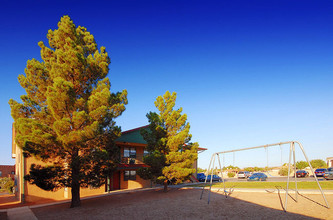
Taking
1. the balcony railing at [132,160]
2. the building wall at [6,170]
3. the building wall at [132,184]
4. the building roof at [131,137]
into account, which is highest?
the building roof at [131,137]

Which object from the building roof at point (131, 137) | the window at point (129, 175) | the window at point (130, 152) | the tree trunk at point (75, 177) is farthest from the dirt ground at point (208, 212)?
the window at point (130, 152)

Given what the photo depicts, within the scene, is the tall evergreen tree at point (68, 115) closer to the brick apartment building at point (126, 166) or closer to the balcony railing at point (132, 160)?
the brick apartment building at point (126, 166)

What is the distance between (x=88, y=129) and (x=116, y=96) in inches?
145

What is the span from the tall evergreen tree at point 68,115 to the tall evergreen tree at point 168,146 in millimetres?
3913

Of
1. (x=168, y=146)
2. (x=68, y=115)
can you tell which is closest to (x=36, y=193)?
(x=68, y=115)

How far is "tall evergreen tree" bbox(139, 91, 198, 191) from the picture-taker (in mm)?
17875

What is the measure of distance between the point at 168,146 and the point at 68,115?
828 centimetres

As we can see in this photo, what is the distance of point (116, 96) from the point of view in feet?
52.2

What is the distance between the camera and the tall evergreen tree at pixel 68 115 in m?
12.8

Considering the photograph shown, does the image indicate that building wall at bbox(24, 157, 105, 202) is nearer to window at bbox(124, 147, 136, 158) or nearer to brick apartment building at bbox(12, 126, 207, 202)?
brick apartment building at bbox(12, 126, 207, 202)

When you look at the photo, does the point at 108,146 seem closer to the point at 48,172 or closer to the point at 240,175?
the point at 48,172

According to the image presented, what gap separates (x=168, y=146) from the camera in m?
18.5

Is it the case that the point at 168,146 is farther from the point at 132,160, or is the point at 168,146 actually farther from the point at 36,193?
the point at 36,193

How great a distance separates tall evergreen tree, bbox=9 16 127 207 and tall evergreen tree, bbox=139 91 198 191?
391 centimetres
